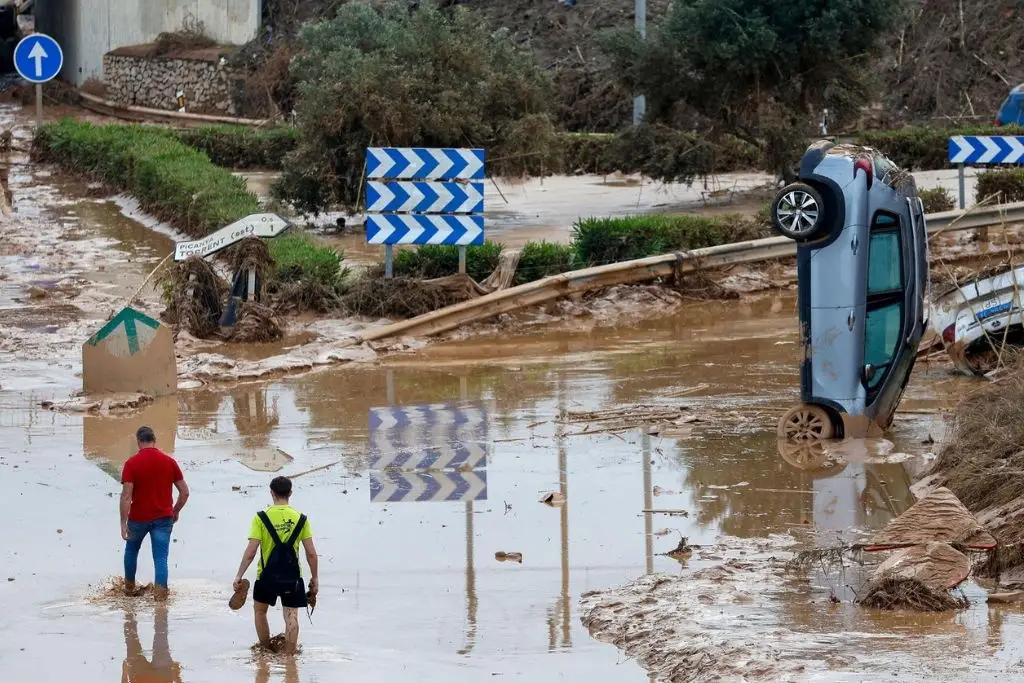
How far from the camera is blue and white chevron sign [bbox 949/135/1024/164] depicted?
76.9ft

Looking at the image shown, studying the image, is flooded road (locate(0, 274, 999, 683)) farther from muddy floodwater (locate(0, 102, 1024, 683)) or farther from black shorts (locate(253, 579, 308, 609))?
black shorts (locate(253, 579, 308, 609))

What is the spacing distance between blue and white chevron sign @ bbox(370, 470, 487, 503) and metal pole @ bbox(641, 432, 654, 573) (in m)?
1.21

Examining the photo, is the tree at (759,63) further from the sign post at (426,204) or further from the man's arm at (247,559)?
the man's arm at (247,559)

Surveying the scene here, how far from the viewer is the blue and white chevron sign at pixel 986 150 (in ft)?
76.9

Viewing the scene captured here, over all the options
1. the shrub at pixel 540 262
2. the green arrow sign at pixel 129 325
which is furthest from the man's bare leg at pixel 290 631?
the shrub at pixel 540 262

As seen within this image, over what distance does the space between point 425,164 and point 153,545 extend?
988 cm

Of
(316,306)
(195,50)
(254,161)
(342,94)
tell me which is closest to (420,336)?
(316,306)

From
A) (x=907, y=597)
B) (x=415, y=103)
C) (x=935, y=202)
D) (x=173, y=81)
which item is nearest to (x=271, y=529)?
(x=907, y=597)

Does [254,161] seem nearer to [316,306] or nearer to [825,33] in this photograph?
[825,33]

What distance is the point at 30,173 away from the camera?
116 ft

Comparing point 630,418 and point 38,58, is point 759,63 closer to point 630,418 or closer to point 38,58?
point 630,418

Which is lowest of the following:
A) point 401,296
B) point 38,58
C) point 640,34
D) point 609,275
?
point 401,296

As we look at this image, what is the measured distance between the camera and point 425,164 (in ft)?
63.2

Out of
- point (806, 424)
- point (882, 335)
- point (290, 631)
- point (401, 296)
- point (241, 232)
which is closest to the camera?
point (290, 631)
